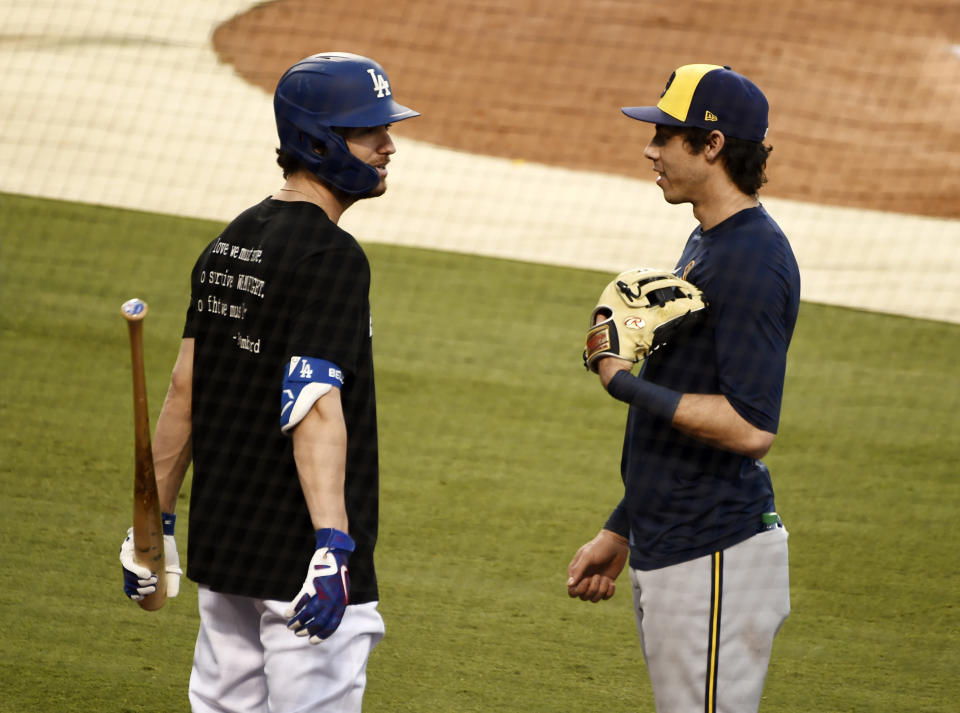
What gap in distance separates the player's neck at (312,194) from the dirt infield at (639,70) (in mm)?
10323

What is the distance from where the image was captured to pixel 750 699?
2.87 m

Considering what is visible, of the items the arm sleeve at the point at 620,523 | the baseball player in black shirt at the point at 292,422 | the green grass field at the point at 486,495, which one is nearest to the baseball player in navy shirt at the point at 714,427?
the arm sleeve at the point at 620,523

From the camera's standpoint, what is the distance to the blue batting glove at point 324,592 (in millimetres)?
2457

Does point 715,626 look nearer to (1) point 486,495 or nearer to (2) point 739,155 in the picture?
(2) point 739,155

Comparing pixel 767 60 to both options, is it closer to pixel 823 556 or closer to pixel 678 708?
pixel 823 556

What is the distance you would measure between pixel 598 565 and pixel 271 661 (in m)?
0.99

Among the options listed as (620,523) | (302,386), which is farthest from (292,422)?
(620,523)

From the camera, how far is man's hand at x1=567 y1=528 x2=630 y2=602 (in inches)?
127

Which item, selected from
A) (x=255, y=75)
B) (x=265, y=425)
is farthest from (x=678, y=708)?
(x=255, y=75)

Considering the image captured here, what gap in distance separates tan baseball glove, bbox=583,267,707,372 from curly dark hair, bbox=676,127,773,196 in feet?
0.89

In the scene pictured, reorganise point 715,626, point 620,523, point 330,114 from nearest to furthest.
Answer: point 330,114 → point 715,626 → point 620,523

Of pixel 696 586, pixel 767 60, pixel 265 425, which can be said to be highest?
pixel 265 425

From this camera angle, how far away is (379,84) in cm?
276

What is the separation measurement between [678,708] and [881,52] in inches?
572
